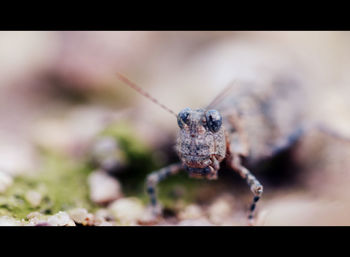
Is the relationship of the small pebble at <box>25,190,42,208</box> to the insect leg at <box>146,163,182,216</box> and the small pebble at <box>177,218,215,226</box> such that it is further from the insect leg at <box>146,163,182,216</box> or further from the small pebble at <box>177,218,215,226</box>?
the small pebble at <box>177,218,215,226</box>

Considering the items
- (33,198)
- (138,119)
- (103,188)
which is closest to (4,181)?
(33,198)

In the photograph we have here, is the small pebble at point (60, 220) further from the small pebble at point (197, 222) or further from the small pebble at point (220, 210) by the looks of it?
the small pebble at point (220, 210)

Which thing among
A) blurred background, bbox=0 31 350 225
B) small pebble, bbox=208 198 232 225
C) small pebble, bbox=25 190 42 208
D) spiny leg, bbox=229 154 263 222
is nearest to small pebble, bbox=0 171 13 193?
blurred background, bbox=0 31 350 225

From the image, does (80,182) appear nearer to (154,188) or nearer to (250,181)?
(154,188)

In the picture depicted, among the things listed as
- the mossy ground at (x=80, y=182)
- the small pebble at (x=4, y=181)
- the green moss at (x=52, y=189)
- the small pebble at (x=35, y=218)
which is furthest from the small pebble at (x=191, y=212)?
the small pebble at (x=4, y=181)

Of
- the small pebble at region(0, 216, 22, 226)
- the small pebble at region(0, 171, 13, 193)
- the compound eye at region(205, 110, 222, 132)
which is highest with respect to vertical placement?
the compound eye at region(205, 110, 222, 132)
